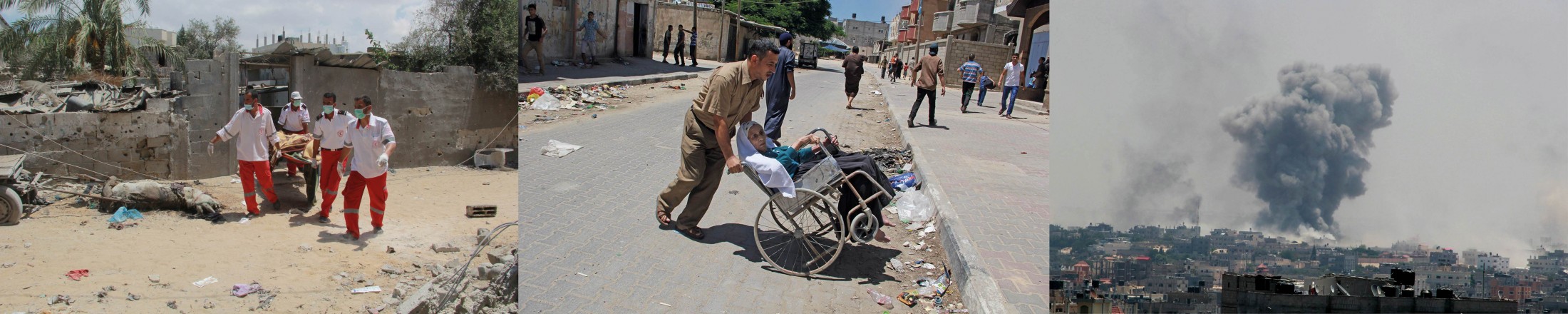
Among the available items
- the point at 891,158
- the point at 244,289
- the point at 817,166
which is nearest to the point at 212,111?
the point at 244,289

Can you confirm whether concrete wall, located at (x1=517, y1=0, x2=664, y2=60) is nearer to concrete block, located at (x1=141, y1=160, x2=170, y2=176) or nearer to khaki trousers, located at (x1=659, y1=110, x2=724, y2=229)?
concrete block, located at (x1=141, y1=160, x2=170, y2=176)

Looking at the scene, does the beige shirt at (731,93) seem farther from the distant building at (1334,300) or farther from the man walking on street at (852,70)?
the distant building at (1334,300)

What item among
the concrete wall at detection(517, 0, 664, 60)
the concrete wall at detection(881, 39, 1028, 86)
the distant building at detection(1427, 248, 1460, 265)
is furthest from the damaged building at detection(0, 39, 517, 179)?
the concrete wall at detection(881, 39, 1028, 86)

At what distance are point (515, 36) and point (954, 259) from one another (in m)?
4.11

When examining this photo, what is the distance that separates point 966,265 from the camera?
3396mm

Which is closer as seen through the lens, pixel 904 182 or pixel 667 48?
pixel 904 182

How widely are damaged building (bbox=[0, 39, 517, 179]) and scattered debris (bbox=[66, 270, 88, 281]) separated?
6.80 feet

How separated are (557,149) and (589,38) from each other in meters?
10.4

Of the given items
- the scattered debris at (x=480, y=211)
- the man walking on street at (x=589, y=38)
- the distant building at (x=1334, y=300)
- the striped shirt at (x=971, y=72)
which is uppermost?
the man walking on street at (x=589, y=38)

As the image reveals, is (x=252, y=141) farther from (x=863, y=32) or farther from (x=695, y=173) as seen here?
(x=863, y=32)

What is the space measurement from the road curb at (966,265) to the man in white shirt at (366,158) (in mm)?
3572

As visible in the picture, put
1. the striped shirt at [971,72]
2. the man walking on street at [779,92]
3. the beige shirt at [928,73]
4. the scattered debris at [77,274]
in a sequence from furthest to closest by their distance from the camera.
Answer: the striped shirt at [971,72] < the beige shirt at [928,73] < the man walking on street at [779,92] < the scattered debris at [77,274]

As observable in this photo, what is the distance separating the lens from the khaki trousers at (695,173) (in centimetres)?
349

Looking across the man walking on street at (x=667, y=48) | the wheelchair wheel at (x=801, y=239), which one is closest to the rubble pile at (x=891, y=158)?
the wheelchair wheel at (x=801, y=239)
